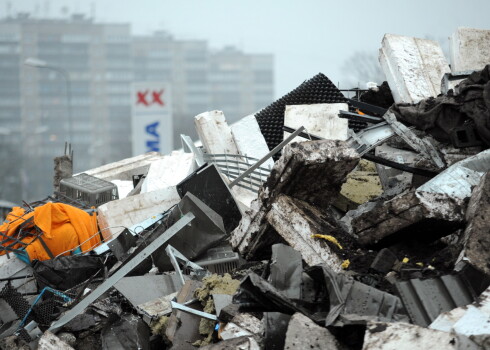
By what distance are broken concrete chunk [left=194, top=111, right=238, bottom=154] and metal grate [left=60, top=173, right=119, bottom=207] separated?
3.97 ft

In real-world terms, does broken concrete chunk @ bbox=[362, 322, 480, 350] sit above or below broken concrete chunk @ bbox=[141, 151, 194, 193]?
above

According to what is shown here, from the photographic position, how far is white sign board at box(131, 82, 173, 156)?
1712cm

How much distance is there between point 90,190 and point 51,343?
11.1 feet

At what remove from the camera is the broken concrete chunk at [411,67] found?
25.7 feet

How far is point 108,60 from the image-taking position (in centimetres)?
12356

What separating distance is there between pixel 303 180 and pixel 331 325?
67.2 inches

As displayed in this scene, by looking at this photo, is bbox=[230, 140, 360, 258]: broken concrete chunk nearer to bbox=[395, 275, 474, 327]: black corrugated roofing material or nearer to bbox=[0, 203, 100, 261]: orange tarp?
bbox=[395, 275, 474, 327]: black corrugated roofing material

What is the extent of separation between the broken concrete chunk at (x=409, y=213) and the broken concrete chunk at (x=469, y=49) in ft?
11.0

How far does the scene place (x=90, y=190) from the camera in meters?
8.33

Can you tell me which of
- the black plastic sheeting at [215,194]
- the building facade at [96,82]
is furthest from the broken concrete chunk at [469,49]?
the building facade at [96,82]

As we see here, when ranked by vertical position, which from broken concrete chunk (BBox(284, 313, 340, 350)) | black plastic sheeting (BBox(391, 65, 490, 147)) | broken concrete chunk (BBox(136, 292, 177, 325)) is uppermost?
black plastic sheeting (BBox(391, 65, 490, 147))

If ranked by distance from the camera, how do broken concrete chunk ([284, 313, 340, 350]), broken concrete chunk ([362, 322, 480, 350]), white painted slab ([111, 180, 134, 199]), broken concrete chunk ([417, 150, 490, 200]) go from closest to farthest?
broken concrete chunk ([362, 322, 480, 350]) → broken concrete chunk ([284, 313, 340, 350]) → broken concrete chunk ([417, 150, 490, 200]) → white painted slab ([111, 180, 134, 199])

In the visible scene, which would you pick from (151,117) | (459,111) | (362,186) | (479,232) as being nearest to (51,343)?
(479,232)

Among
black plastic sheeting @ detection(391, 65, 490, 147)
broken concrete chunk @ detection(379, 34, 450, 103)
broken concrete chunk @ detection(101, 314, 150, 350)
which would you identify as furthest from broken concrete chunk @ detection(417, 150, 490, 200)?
broken concrete chunk @ detection(101, 314, 150, 350)
